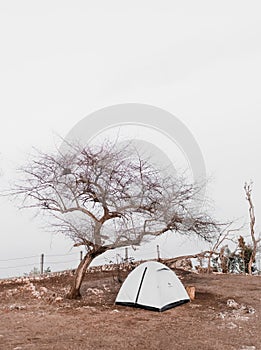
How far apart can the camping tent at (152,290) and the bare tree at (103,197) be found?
42.1 inches

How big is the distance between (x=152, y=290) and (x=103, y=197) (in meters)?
2.50

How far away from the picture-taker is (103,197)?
884 centimetres

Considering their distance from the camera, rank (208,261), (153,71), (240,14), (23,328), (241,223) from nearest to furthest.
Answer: (23,328)
(240,14)
(153,71)
(208,261)
(241,223)

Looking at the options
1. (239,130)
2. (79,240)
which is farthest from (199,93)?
(79,240)

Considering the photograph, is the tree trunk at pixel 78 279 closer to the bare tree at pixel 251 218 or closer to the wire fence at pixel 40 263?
the wire fence at pixel 40 263

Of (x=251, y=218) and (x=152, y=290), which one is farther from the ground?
(x=251, y=218)

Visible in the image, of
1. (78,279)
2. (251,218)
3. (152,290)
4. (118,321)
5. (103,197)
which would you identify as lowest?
(118,321)

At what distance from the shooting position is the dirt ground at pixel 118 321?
5441 mm

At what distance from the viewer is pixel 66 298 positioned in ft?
29.2

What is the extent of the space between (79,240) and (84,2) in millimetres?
6266

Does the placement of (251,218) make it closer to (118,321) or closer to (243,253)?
(243,253)

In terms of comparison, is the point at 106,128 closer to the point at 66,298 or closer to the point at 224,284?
the point at 66,298

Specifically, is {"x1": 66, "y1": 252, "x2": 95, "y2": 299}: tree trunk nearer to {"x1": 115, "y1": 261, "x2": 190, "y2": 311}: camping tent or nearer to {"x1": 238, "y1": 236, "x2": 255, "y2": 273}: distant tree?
{"x1": 115, "y1": 261, "x2": 190, "y2": 311}: camping tent

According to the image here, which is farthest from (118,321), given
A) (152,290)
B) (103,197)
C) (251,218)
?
(251,218)
